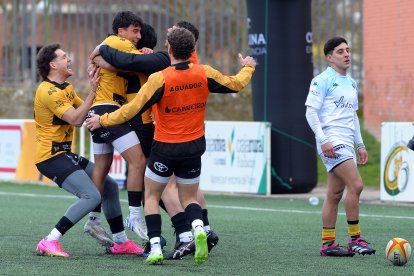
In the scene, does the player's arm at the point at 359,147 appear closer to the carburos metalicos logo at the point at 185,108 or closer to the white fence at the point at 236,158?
the carburos metalicos logo at the point at 185,108

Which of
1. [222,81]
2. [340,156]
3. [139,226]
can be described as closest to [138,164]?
[139,226]

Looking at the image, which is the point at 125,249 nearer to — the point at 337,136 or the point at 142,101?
the point at 142,101

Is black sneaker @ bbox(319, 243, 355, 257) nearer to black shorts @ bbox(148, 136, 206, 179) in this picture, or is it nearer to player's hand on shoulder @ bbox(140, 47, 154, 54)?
black shorts @ bbox(148, 136, 206, 179)

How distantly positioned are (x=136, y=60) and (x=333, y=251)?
2380 mm

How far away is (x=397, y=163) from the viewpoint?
15602 millimetres

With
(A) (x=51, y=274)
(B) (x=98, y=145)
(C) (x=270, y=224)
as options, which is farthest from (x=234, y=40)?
(A) (x=51, y=274)

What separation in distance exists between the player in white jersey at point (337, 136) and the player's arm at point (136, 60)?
4.50 ft

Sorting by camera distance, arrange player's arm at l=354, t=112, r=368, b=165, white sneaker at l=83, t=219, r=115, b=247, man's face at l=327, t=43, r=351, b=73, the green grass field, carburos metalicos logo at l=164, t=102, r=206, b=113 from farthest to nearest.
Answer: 1. player's arm at l=354, t=112, r=368, b=165
2. man's face at l=327, t=43, r=351, b=73
3. white sneaker at l=83, t=219, r=115, b=247
4. carburos metalicos logo at l=164, t=102, r=206, b=113
5. the green grass field

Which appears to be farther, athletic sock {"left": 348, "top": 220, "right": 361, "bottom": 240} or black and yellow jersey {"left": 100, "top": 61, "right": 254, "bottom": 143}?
athletic sock {"left": 348, "top": 220, "right": 361, "bottom": 240}

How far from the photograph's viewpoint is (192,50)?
8.82 m

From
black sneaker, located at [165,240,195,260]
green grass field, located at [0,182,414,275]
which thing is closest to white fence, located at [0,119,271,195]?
green grass field, located at [0,182,414,275]

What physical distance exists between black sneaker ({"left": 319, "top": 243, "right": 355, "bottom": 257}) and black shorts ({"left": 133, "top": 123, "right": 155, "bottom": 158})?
1745 millimetres

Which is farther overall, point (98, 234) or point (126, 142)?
point (98, 234)

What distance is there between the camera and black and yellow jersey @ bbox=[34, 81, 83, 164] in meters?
9.56
